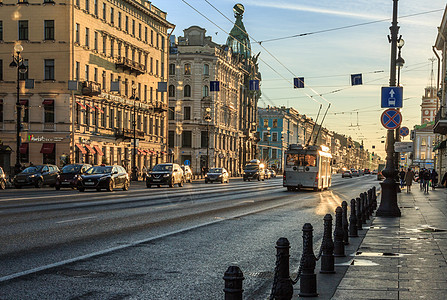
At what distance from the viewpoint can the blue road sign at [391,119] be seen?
1792 cm

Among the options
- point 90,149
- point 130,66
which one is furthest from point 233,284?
point 130,66

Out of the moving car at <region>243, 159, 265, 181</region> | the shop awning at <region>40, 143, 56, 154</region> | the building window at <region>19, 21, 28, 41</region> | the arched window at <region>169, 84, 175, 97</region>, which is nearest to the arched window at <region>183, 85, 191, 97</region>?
the arched window at <region>169, 84, 175, 97</region>

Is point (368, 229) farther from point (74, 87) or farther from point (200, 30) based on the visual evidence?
point (200, 30)

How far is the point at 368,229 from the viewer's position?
14.3 m

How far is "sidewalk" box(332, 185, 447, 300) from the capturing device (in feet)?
22.3

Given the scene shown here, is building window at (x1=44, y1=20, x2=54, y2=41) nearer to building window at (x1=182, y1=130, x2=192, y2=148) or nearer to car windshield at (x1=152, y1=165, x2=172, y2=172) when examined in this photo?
car windshield at (x1=152, y1=165, x2=172, y2=172)

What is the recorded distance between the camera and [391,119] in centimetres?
1802

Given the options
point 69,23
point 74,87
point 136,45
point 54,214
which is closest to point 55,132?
point 74,87

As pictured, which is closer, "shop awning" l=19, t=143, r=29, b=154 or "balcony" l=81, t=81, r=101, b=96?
"shop awning" l=19, t=143, r=29, b=154

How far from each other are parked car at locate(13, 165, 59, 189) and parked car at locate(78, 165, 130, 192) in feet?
16.4

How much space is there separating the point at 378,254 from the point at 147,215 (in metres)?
8.97

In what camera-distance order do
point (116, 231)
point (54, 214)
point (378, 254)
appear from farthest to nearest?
point (54, 214), point (116, 231), point (378, 254)

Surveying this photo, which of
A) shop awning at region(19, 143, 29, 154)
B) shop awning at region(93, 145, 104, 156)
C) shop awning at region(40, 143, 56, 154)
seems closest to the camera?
shop awning at region(19, 143, 29, 154)

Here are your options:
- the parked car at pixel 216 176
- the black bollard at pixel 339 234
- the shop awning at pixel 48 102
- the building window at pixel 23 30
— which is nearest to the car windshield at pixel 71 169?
the shop awning at pixel 48 102
